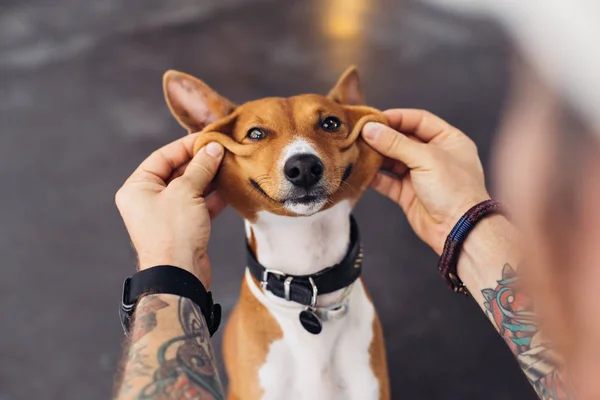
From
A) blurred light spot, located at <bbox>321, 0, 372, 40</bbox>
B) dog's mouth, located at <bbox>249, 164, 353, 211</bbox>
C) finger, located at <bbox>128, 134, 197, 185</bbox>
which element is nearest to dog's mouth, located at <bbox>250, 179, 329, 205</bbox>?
dog's mouth, located at <bbox>249, 164, 353, 211</bbox>

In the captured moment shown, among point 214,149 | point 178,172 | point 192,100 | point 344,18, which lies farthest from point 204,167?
point 344,18

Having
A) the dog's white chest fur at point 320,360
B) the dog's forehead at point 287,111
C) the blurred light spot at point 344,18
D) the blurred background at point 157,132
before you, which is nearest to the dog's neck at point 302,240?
the dog's white chest fur at point 320,360

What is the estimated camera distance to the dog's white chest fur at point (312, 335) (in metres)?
1.34

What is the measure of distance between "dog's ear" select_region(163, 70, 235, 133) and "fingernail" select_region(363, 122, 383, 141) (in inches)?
13.6

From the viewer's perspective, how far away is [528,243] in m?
0.48

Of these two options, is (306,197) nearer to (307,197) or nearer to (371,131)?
(307,197)

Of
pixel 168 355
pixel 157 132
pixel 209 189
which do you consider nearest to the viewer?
pixel 168 355

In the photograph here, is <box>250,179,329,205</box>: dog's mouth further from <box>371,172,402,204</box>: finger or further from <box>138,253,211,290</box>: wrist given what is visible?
<box>371,172,402,204</box>: finger

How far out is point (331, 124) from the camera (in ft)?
4.41

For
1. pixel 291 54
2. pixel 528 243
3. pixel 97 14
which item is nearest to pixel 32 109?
pixel 97 14

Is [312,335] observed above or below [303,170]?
below

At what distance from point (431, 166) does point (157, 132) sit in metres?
1.80

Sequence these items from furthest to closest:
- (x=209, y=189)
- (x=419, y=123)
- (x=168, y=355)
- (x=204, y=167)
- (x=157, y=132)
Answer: (x=157, y=132) < (x=419, y=123) < (x=209, y=189) < (x=204, y=167) < (x=168, y=355)

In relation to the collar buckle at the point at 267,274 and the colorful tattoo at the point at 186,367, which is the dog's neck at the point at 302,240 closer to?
the collar buckle at the point at 267,274
